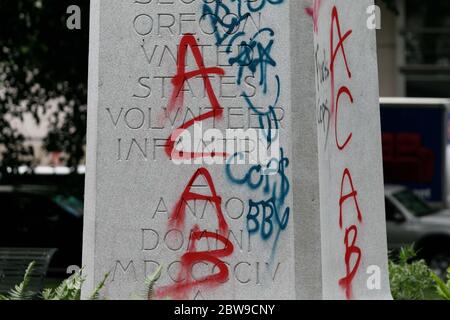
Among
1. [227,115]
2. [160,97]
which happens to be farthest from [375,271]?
[160,97]

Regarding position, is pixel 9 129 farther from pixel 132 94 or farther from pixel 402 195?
pixel 132 94

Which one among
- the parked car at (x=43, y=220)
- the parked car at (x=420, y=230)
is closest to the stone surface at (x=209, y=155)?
the parked car at (x=420, y=230)

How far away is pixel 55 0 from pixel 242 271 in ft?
31.9

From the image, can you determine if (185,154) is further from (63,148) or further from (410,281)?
(63,148)

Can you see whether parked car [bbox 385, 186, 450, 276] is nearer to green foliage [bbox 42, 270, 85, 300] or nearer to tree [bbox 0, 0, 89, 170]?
tree [bbox 0, 0, 89, 170]

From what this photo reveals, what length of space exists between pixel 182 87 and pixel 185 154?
1.46ft

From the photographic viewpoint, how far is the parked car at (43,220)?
16.7 m

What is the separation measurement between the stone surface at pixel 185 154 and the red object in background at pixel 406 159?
39.0ft

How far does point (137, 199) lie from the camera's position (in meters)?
6.24

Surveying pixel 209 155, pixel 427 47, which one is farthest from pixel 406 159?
pixel 209 155

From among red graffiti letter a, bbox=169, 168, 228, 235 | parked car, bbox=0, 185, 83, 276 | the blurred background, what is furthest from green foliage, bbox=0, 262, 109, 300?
parked car, bbox=0, 185, 83, 276

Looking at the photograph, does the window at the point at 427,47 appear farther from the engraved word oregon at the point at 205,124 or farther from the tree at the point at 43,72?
the engraved word oregon at the point at 205,124
